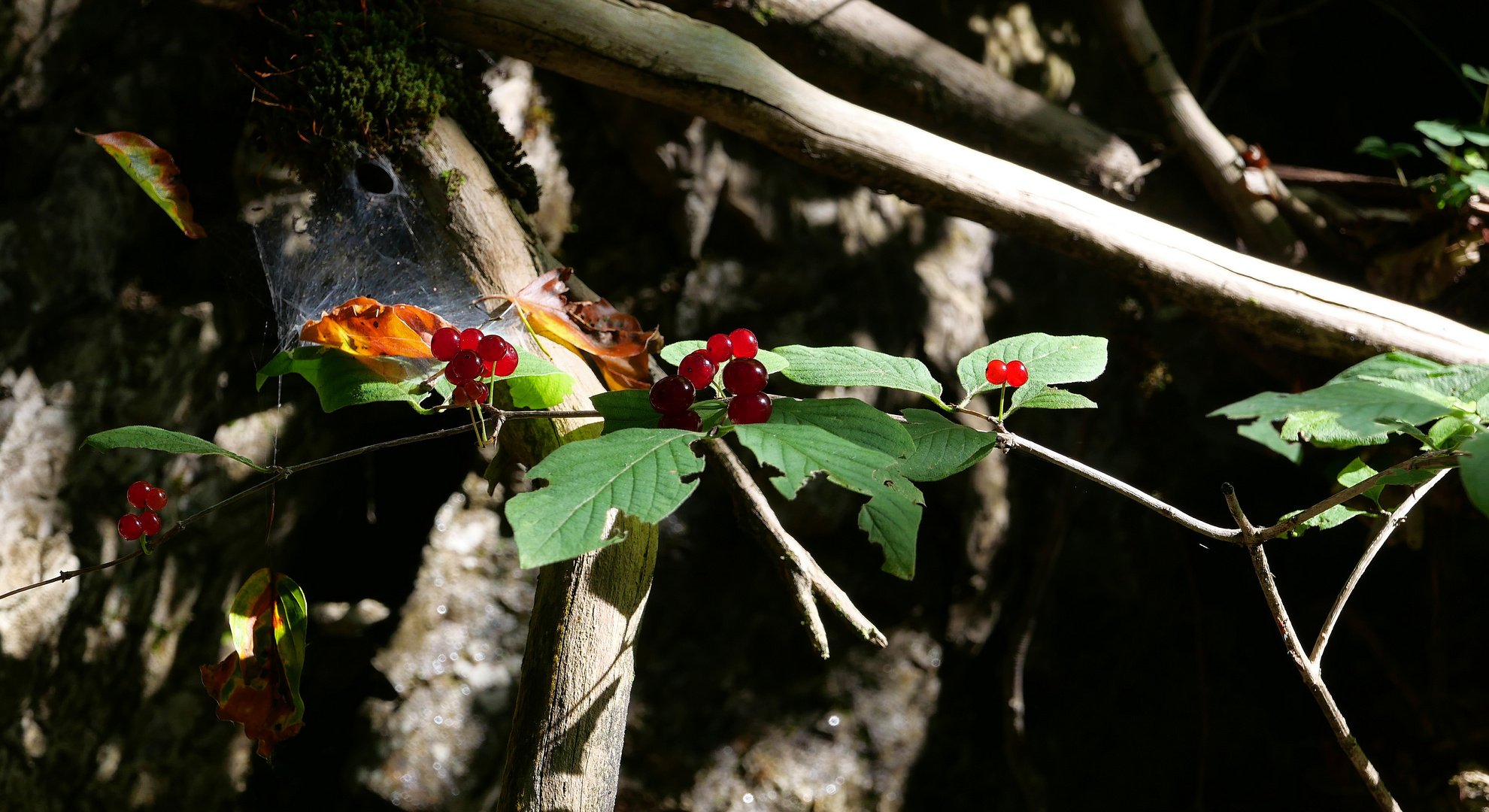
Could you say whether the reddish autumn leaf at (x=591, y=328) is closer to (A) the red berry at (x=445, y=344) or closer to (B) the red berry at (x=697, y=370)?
(A) the red berry at (x=445, y=344)

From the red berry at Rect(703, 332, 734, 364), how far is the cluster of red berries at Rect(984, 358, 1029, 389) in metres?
0.23

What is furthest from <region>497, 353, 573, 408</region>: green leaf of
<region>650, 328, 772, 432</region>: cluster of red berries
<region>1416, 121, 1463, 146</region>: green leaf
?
<region>1416, 121, 1463, 146</region>: green leaf

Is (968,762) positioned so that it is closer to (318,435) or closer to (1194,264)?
(1194,264)

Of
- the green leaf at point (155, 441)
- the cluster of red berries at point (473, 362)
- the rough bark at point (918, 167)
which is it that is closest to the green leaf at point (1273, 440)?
the rough bark at point (918, 167)

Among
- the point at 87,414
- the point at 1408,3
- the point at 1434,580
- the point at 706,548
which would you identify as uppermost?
the point at 1408,3

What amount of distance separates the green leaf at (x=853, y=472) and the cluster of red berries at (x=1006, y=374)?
6.6 inches

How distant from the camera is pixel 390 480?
2014mm

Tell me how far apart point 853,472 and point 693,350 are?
0.86 ft

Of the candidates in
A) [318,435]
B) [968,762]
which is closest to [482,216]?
[318,435]

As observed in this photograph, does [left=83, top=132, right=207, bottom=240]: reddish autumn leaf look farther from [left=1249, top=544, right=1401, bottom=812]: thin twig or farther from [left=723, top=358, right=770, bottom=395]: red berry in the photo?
[left=1249, top=544, right=1401, bottom=812]: thin twig

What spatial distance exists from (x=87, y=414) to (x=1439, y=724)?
10.1 feet

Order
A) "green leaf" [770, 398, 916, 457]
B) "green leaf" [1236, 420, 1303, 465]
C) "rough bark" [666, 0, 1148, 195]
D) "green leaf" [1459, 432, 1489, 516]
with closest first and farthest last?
"green leaf" [1459, 432, 1489, 516]
"green leaf" [770, 398, 916, 457]
"green leaf" [1236, 420, 1303, 465]
"rough bark" [666, 0, 1148, 195]

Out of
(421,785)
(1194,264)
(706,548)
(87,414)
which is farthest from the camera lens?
(706,548)

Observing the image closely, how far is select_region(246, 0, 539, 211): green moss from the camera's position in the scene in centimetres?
105
